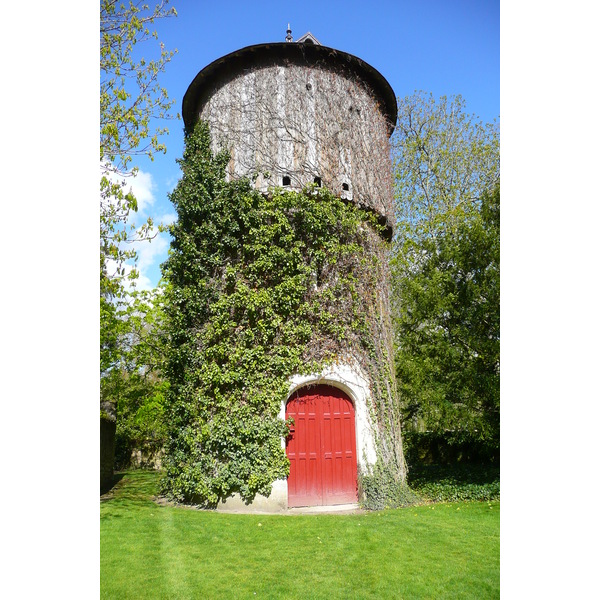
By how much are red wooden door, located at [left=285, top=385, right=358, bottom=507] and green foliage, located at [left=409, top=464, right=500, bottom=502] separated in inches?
81.8

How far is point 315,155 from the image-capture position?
959 cm

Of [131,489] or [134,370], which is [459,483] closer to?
[131,489]

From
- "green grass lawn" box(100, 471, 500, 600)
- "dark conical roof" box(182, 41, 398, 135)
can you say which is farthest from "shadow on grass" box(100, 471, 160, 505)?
"dark conical roof" box(182, 41, 398, 135)

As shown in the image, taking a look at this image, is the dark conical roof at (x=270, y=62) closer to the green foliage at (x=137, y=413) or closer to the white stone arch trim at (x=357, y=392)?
the white stone arch trim at (x=357, y=392)

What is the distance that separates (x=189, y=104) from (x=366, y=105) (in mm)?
3992

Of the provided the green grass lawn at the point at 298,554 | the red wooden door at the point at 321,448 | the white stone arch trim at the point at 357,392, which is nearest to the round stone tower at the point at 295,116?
the white stone arch trim at the point at 357,392

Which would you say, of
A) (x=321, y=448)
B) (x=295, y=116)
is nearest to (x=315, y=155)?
(x=295, y=116)

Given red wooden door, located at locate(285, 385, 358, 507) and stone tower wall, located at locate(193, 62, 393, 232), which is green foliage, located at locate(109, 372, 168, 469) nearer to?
red wooden door, located at locate(285, 385, 358, 507)

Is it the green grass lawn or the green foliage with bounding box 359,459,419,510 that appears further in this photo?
the green foliage with bounding box 359,459,419,510

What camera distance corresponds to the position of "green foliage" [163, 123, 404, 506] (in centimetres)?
832

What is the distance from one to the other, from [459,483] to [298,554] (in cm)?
588

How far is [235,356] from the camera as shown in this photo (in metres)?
8.57
